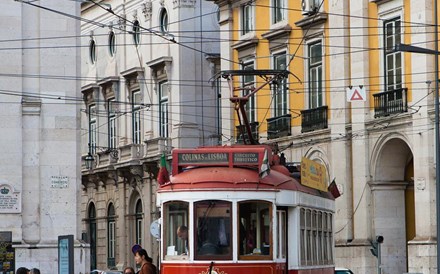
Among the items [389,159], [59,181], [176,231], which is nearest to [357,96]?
[389,159]

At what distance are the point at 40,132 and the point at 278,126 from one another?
16.5 metres

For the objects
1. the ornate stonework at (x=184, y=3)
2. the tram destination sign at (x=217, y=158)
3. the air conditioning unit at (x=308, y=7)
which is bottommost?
the tram destination sign at (x=217, y=158)

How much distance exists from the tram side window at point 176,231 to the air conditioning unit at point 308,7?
2665 cm

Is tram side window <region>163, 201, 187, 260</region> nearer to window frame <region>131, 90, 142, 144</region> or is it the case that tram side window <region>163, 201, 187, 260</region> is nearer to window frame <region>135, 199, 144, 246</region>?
window frame <region>131, 90, 142, 144</region>

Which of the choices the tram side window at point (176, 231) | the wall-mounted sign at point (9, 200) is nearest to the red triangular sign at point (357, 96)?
the wall-mounted sign at point (9, 200)

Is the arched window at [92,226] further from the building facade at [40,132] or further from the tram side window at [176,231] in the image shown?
the tram side window at [176,231]

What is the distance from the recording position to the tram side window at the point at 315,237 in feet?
83.7

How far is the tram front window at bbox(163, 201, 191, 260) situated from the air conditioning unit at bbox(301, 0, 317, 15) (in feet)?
87.5

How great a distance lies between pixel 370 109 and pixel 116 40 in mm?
23298

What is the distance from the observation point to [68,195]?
38188 millimetres

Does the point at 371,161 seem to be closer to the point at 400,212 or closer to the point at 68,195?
the point at 400,212

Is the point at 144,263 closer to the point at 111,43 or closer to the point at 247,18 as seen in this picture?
the point at 247,18

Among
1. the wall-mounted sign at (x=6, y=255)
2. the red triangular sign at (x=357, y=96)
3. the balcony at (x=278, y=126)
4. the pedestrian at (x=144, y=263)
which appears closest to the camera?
the pedestrian at (x=144, y=263)

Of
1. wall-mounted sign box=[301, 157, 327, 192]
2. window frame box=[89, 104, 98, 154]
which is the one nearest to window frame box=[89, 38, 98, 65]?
window frame box=[89, 104, 98, 154]
